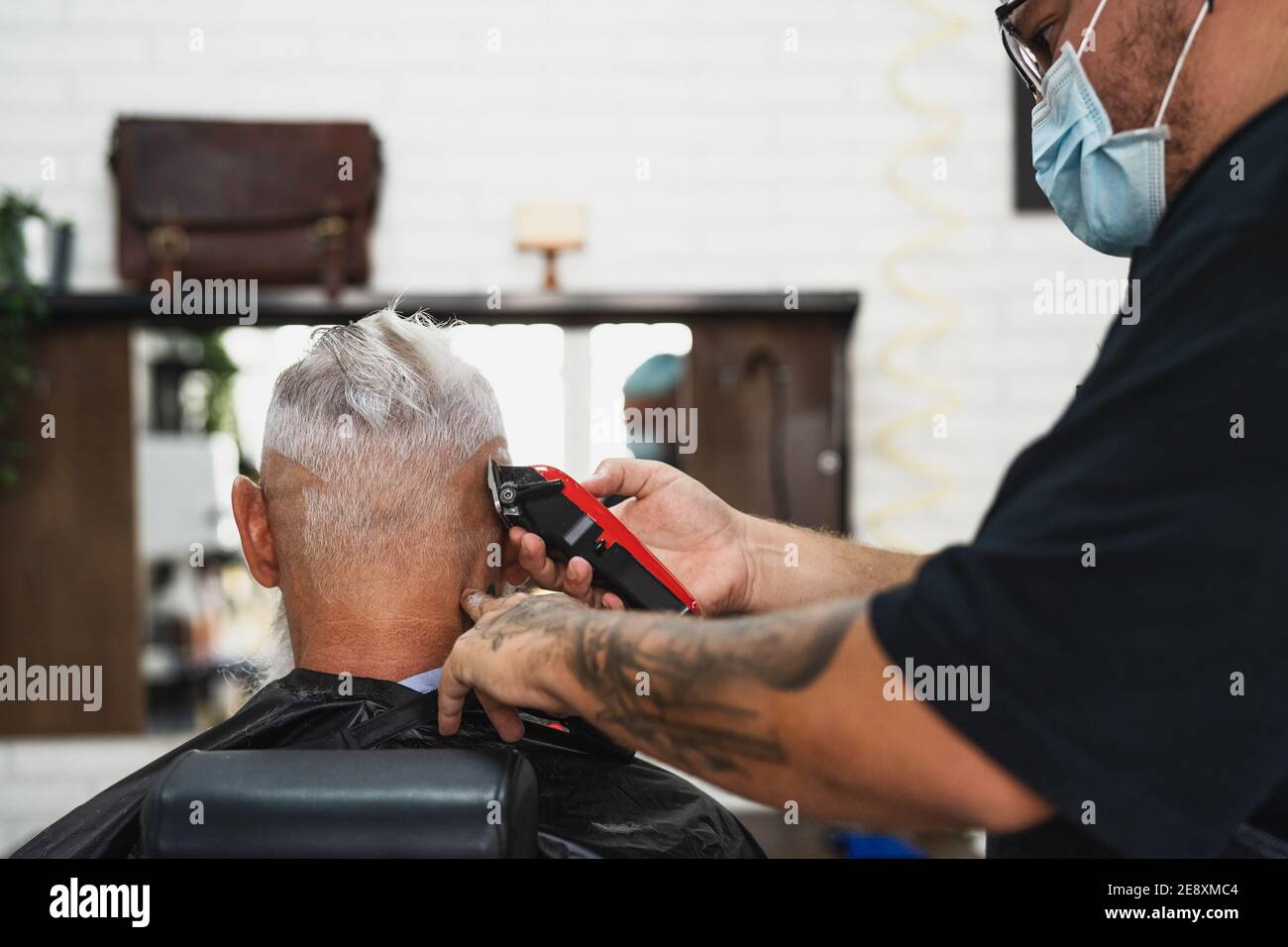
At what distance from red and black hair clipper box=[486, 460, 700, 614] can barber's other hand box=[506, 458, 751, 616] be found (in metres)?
0.23

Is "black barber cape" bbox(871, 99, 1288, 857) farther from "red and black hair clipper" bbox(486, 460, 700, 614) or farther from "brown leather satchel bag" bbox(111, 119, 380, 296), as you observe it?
"brown leather satchel bag" bbox(111, 119, 380, 296)

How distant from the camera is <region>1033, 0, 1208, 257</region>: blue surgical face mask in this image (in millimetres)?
1050

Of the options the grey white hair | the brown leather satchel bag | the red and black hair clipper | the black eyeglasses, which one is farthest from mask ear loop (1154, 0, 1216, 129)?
the brown leather satchel bag

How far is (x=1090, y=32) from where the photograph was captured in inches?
42.5

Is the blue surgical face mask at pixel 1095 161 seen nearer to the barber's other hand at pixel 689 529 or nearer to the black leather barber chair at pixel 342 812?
the barber's other hand at pixel 689 529

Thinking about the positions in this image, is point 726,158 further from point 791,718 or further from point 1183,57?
point 791,718

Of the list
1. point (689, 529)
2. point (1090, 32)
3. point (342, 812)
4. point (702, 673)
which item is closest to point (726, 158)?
point (689, 529)

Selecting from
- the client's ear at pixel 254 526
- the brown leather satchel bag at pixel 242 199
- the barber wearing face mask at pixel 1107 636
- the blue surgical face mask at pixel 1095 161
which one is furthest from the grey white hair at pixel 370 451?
the brown leather satchel bag at pixel 242 199

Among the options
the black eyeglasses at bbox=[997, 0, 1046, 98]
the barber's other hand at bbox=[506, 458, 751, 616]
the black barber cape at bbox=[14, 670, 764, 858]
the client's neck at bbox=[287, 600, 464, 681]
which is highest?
the black eyeglasses at bbox=[997, 0, 1046, 98]

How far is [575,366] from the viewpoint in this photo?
119 inches

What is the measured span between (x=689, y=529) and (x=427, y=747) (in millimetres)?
569

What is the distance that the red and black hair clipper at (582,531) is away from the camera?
1.22 metres

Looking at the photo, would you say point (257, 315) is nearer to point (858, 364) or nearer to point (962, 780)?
point (858, 364)
